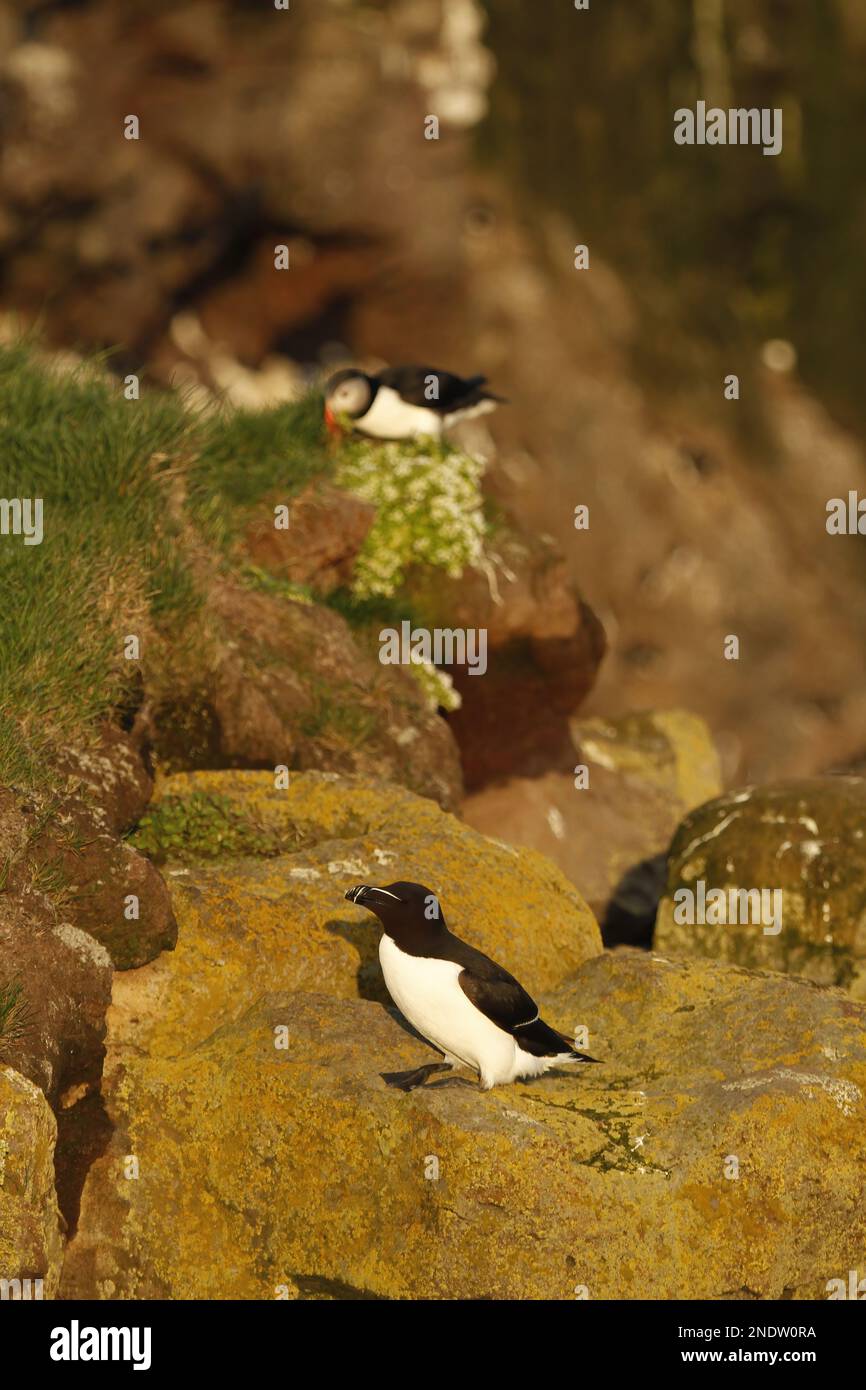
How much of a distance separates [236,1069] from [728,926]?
15.7ft

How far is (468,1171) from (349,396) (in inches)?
296

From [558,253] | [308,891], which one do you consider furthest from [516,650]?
[558,253]

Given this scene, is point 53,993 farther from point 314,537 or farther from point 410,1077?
point 314,537

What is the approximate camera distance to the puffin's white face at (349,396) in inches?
460

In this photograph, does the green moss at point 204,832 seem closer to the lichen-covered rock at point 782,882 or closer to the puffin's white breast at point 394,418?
the lichen-covered rock at point 782,882

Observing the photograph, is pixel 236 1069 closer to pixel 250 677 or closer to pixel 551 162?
pixel 250 677

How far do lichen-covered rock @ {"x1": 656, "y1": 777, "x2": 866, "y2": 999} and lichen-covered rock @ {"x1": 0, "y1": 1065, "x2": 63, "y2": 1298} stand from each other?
5.44m

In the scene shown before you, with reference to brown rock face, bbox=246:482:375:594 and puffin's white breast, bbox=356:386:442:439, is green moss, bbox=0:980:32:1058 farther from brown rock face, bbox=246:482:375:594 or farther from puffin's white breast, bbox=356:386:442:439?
puffin's white breast, bbox=356:386:442:439

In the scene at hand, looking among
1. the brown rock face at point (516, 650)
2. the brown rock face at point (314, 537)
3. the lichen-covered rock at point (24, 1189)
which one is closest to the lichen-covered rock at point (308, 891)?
the lichen-covered rock at point (24, 1189)

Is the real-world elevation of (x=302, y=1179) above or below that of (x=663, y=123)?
below

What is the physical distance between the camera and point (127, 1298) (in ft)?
19.3

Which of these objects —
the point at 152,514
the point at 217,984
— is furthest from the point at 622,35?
the point at 217,984

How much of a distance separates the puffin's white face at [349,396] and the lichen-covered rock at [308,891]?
4.24m

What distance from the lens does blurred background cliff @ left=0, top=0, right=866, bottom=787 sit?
1739 centimetres
